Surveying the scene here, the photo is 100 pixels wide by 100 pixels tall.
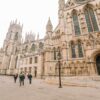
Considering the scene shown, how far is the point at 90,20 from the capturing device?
82.5 feet

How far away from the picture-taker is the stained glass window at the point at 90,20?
2404 cm

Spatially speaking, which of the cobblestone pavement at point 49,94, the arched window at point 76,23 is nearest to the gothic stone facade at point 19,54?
the arched window at point 76,23

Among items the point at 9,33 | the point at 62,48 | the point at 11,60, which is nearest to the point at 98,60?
the point at 62,48

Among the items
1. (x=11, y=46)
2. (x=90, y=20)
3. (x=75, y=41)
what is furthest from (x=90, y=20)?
(x=11, y=46)

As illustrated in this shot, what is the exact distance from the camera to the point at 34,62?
3816 cm

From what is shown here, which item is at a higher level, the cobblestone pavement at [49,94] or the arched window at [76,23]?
the arched window at [76,23]

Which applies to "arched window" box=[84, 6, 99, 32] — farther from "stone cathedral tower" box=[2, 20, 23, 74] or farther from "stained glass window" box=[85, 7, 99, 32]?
"stone cathedral tower" box=[2, 20, 23, 74]

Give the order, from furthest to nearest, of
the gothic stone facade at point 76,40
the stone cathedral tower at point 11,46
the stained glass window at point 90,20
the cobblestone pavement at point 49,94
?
Result: the stone cathedral tower at point 11,46
the stained glass window at point 90,20
the gothic stone facade at point 76,40
the cobblestone pavement at point 49,94

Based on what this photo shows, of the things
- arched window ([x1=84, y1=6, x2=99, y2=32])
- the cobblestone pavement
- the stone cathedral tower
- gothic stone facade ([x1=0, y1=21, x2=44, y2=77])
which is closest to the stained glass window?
arched window ([x1=84, y1=6, x2=99, y2=32])

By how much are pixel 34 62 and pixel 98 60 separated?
77.4 feet

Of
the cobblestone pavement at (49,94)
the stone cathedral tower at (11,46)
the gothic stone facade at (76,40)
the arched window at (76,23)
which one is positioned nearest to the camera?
the cobblestone pavement at (49,94)

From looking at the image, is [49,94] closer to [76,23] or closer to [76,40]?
[76,40]

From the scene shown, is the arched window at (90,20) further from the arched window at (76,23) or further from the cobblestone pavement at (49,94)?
the cobblestone pavement at (49,94)

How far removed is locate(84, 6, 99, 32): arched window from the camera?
24044 millimetres
